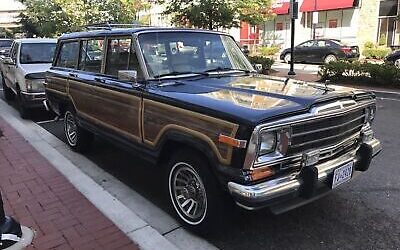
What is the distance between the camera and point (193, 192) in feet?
12.6

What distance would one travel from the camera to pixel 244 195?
3141mm

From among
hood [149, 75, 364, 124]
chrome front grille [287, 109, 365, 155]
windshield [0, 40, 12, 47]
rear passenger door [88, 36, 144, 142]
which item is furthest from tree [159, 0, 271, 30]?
windshield [0, 40, 12, 47]

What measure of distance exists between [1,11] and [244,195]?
3501 inches

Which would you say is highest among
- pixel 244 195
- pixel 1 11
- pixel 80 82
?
pixel 1 11

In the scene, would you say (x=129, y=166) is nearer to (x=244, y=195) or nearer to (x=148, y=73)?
(x=148, y=73)

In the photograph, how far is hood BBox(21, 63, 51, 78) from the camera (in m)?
8.85

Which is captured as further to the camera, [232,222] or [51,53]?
[51,53]

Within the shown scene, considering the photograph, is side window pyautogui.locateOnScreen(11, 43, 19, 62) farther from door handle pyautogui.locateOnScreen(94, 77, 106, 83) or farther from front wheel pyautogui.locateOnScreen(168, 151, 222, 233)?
front wheel pyautogui.locateOnScreen(168, 151, 222, 233)

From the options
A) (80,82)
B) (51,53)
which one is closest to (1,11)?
(51,53)

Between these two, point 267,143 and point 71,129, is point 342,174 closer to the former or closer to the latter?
point 267,143

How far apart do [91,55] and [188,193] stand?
112 inches

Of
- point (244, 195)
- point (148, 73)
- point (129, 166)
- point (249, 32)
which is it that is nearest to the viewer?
point (244, 195)

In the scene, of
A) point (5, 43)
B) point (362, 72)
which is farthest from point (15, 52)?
point (5, 43)

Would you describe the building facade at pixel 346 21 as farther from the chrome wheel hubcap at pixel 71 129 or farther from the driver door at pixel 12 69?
the chrome wheel hubcap at pixel 71 129
